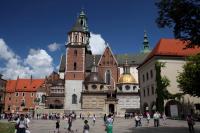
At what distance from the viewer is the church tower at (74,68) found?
7694 centimetres

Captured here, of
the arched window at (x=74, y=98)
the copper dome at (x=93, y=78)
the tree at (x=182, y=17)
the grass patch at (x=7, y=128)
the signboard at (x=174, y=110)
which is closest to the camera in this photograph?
the tree at (x=182, y=17)

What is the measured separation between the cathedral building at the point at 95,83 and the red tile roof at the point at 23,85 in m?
17.6

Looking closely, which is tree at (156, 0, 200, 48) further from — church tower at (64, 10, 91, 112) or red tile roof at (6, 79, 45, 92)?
red tile roof at (6, 79, 45, 92)

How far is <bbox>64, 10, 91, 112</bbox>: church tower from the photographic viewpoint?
76.9 m

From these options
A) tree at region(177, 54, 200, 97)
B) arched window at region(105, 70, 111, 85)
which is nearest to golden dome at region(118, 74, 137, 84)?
arched window at region(105, 70, 111, 85)

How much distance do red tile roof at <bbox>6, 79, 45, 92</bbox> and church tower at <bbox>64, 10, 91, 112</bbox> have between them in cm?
2443

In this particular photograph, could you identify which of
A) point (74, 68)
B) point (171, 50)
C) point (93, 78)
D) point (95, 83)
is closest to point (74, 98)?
point (95, 83)

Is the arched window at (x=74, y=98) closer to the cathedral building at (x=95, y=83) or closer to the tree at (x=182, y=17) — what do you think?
the cathedral building at (x=95, y=83)

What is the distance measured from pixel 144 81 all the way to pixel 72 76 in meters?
24.8

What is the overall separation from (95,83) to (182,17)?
2313 inches

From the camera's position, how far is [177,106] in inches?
1932

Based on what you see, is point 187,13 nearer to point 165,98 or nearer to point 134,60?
point 165,98

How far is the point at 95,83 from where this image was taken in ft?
253

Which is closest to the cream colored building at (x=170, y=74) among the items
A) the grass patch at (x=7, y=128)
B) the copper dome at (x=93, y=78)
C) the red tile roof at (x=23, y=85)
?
the copper dome at (x=93, y=78)
